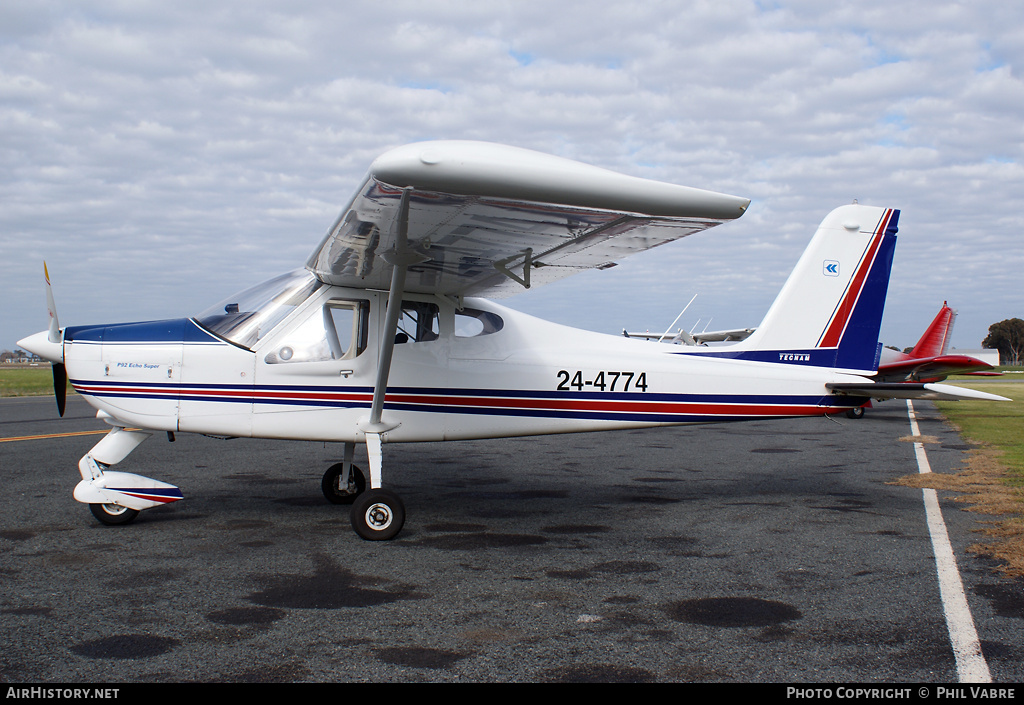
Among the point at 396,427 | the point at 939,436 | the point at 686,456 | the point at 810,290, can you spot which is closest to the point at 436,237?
the point at 396,427

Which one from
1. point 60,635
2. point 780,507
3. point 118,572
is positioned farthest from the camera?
point 780,507

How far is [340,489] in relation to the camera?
672 centimetres

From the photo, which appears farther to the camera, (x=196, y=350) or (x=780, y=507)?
(x=780, y=507)

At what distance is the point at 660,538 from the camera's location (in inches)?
213

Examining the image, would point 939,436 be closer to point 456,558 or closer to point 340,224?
point 456,558

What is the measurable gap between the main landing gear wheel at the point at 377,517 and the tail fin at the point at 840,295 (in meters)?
4.22

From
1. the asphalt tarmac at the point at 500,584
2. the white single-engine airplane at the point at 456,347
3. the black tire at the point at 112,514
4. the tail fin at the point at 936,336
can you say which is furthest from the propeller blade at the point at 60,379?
the tail fin at the point at 936,336

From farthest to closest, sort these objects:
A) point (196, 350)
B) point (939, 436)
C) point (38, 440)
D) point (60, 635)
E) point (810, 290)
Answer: point (939, 436) → point (38, 440) → point (810, 290) → point (196, 350) → point (60, 635)

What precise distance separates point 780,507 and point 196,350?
5.47 meters

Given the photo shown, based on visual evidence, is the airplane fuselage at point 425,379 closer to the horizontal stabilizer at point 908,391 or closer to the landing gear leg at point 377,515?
the horizontal stabilizer at point 908,391

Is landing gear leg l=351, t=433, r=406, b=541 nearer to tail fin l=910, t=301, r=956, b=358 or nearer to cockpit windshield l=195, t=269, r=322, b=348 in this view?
cockpit windshield l=195, t=269, r=322, b=348

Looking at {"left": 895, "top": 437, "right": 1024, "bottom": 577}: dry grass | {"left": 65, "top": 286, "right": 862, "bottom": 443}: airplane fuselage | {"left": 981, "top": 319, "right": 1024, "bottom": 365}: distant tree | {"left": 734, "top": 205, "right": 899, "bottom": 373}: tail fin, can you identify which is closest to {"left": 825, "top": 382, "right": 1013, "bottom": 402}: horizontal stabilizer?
{"left": 65, "top": 286, "right": 862, "bottom": 443}: airplane fuselage

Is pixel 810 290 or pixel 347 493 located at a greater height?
pixel 810 290

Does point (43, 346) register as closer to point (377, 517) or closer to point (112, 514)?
point (112, 514)
